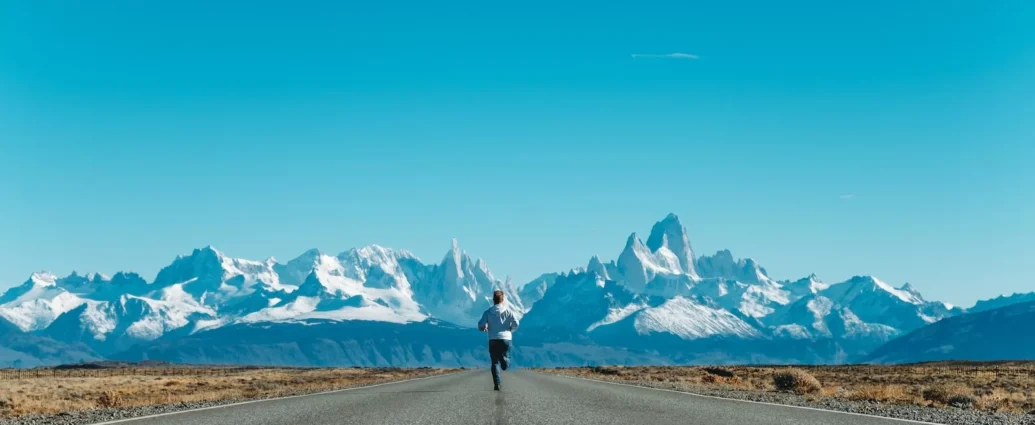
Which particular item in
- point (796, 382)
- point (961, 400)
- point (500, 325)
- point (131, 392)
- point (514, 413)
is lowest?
point (961, 400)

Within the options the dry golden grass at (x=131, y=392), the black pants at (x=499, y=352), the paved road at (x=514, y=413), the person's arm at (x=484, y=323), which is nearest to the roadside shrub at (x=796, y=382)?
the paved road at (x=514, y=413)

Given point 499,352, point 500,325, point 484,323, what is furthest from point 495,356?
point 500,325

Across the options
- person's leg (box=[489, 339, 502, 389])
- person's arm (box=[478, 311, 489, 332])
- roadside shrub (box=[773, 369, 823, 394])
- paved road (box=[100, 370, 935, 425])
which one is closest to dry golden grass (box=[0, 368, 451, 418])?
person's leg (box=[489, 339, 502, 389])

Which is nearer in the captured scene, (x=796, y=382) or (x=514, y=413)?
(x=514, y=413)

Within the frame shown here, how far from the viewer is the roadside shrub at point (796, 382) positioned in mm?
35312

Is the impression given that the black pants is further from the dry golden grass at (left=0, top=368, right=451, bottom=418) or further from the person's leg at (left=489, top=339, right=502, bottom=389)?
the dry golden grass at (left=0, top=368, right=451, bottom=418)

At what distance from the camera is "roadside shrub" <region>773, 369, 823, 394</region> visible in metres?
35.3

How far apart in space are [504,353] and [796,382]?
605 inches

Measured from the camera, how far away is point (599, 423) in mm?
16297

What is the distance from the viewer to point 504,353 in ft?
85.7

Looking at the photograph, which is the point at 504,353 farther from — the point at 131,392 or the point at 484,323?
the point at 131,392

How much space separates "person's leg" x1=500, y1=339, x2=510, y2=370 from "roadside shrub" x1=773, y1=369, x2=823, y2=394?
1368 cm

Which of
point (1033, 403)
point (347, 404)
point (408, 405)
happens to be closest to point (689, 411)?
point (408, 405)

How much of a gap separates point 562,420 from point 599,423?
A: 81 cm
